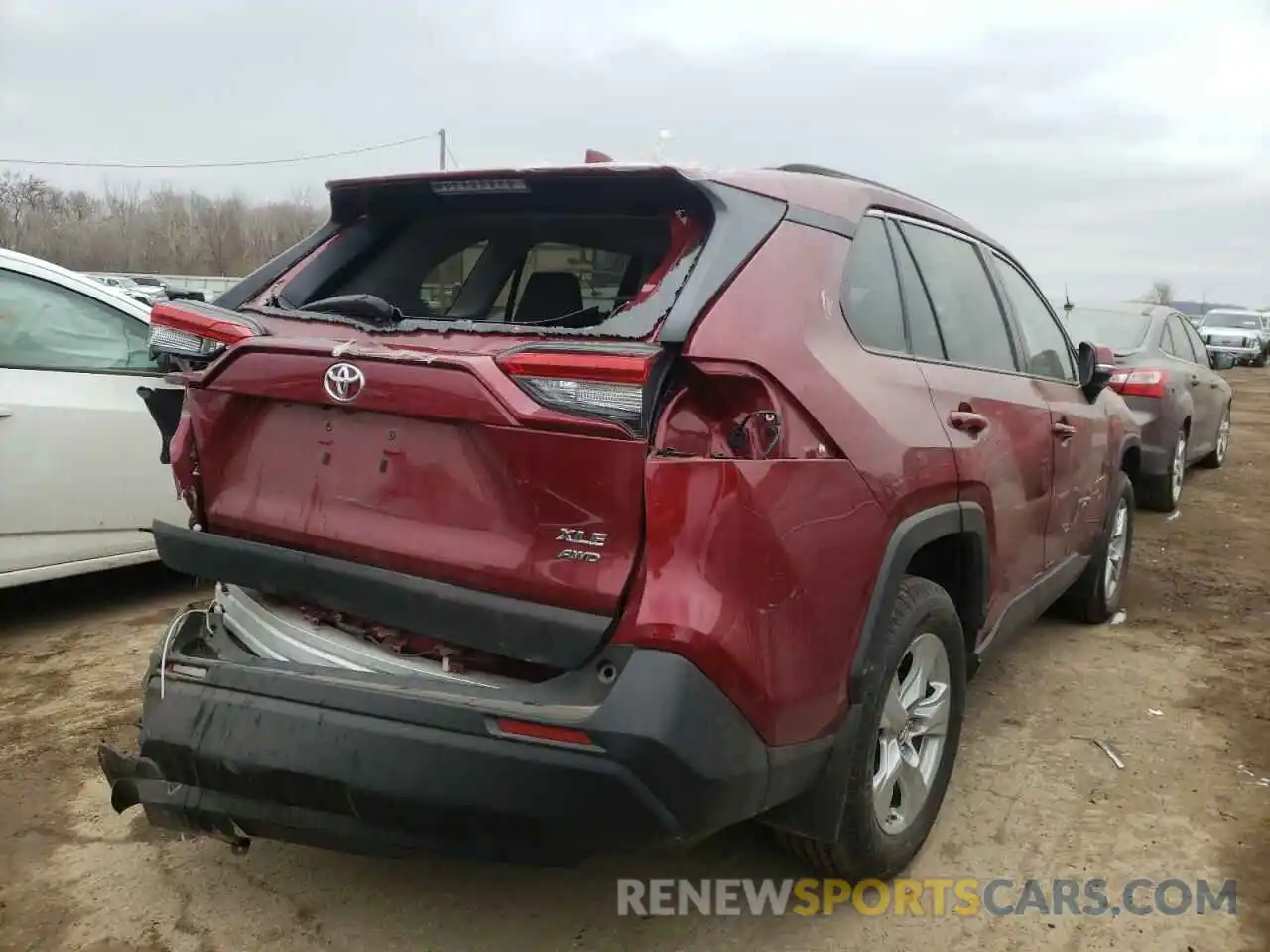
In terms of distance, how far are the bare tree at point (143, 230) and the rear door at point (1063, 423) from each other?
1752 inches

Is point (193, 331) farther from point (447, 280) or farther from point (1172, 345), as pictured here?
point (1172, 345)

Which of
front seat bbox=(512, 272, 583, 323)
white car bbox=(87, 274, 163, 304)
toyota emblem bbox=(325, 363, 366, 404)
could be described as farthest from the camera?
white car bbox=(87, 274, 163, 304)

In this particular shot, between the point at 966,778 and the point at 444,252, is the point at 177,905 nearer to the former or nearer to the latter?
the point at 444,252

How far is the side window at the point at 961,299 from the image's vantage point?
10.5 ft

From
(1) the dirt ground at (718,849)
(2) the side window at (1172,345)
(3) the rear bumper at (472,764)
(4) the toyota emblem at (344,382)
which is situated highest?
(4) the toyota emblem at (344,382)

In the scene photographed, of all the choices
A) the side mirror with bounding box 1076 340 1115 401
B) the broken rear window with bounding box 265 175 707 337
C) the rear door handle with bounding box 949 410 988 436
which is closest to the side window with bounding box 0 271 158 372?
the broken rear window with bounding box 265 175 707 337

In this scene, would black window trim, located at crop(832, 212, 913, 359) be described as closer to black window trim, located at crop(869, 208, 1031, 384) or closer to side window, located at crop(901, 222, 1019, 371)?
black window trim, located at crop(869, 208, 1031, 384)

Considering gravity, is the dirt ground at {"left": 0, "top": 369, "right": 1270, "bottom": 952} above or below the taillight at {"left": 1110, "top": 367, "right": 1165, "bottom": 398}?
below

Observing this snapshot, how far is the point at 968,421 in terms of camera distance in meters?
3.00

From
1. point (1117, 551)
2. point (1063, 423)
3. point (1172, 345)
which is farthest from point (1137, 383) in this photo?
point (1063, 423)

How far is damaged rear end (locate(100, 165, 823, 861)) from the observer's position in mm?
2037

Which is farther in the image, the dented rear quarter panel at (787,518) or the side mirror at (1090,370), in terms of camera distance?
the side mirror at (1090,370)

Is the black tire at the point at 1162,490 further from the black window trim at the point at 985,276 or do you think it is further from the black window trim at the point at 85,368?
the black window trim at the point at 85,368

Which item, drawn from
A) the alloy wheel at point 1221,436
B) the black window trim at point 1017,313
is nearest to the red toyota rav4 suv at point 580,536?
the black window trim at point 1017,313
